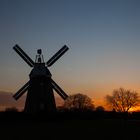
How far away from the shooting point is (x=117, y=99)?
97188 mm

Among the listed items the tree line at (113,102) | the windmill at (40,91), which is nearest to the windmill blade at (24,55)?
the windmill at (40,91)

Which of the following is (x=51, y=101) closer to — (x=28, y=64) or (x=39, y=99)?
(x=39, y=99)

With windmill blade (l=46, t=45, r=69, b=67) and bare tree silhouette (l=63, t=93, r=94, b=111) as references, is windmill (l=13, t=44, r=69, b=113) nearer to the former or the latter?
windmill blade (l=46, t=45, r=69, b=67)

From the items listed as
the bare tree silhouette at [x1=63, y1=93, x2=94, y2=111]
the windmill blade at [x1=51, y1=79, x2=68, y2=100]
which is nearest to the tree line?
the bare tree silhouette at [x1=63, y1=93, x2=94, y2=111]

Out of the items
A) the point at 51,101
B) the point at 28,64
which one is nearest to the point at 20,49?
the point at 28,64

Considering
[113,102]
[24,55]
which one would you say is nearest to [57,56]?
[24,55]

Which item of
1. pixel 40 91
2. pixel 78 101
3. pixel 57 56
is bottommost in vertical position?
pixel 40 91

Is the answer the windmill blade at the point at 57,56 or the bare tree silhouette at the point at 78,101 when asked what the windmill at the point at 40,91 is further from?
the bare tree silhouette at the point at 78,101

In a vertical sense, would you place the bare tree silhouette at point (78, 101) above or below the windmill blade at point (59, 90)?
above

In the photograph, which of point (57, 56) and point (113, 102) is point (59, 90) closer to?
point (57, 56)

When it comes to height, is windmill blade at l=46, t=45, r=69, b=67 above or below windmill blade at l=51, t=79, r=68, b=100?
above

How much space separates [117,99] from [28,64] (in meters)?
55.1

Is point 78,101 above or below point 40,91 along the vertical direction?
above

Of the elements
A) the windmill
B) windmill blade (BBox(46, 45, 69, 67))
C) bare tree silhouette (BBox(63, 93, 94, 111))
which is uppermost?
bare tree silhouette (BBox(63, 93, 94, 111))
